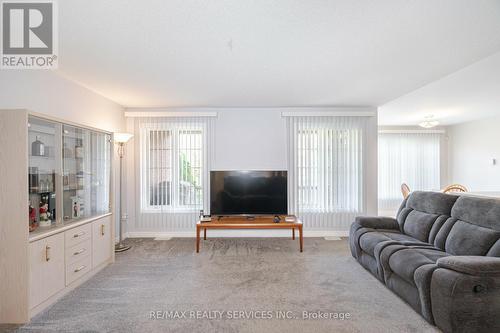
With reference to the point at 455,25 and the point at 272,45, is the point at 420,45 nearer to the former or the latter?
the point at 455,25

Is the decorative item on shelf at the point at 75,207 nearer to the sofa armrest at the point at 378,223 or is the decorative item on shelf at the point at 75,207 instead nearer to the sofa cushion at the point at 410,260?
the sofa cushion at the point at 410,260

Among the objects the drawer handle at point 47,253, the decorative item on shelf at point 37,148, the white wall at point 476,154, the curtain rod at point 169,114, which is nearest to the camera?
the drawer handle at point 47,253

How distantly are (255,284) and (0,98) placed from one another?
10.8ft

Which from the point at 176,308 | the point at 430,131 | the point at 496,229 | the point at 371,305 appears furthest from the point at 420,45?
the point at 430,131

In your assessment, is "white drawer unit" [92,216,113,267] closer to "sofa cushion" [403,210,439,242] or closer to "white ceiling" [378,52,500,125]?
"sofa cushion" [403,210,439,242]

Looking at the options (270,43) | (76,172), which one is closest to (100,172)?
(76,172)

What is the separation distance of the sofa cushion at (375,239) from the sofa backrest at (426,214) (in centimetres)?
12

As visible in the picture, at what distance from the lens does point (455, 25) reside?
208 centimetres

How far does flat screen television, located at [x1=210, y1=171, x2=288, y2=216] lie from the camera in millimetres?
4496

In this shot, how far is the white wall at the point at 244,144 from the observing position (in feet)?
16.0

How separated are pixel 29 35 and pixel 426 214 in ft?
15.6

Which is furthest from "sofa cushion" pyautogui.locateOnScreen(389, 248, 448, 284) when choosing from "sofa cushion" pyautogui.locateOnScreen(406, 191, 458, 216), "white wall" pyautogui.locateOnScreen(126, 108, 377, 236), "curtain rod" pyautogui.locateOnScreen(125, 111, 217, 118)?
"curtain rod" pyautogui.locateOnScreen(125, 111, 217, 118)

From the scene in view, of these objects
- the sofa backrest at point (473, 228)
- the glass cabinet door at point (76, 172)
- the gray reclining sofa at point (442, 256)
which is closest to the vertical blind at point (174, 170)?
the glass cabinet door at point (76, 172)

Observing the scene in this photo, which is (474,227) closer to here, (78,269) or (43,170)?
(78,269)
